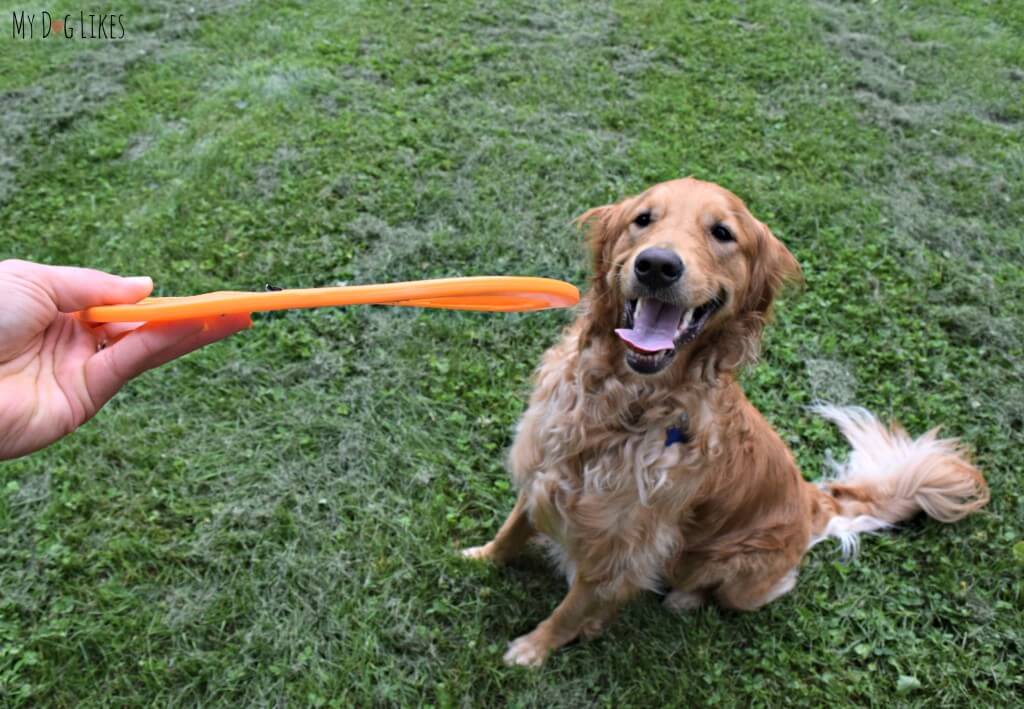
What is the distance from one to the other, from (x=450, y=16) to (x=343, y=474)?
18.7ft

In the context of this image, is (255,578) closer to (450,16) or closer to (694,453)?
(694,453)

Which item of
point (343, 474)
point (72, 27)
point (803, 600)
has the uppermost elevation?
point (72, 27)

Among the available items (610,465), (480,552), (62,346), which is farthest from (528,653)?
(62,346)

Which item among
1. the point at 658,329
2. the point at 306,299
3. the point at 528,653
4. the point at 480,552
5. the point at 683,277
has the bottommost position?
the point at 528,653

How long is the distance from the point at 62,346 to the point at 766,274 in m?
2.41

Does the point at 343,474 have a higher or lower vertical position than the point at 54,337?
lower

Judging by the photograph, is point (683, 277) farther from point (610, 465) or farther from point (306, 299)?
point (306, 299)

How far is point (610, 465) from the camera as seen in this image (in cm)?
261

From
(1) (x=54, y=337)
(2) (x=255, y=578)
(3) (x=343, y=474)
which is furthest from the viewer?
(3) (x=343, y=474)

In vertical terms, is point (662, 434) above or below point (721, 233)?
below

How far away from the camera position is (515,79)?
6.47m

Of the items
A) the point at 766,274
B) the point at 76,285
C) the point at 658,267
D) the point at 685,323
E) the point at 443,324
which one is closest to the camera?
the point at 76,285

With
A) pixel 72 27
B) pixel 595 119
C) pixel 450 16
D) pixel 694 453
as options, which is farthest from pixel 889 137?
pixel 72 27

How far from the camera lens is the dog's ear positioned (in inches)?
99.6
